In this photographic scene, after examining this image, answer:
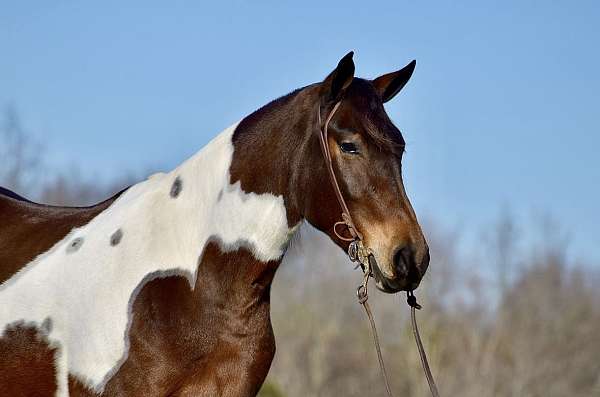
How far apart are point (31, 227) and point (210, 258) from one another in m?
1.37

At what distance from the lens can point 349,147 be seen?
17.2ft

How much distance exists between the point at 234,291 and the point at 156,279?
41 cm

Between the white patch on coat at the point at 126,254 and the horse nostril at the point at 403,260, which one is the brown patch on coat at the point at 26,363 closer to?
the white patch on coat at the point at 126,254

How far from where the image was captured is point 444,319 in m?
40.5

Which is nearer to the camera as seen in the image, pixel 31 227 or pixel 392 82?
pixel 392 82

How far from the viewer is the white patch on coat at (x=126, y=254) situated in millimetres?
5480

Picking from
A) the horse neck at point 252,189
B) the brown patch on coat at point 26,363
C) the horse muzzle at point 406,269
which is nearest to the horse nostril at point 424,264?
the horse muzzle at point 406,269

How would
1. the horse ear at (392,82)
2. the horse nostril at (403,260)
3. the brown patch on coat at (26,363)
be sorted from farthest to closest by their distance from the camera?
1. the horse ear at (392,82)
2. the brown patch on coat at (26,363)
3. the horse nostril at (403,260)

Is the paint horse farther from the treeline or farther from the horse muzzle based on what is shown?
the treeline

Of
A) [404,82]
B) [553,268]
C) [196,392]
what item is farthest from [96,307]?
[553,268]

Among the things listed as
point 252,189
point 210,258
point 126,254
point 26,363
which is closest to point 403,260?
point 252,189

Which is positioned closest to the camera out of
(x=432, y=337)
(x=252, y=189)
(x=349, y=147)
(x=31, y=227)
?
(x=349, y=147)

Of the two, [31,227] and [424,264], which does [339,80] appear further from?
[31,227]

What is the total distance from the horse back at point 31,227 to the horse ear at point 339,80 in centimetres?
156
